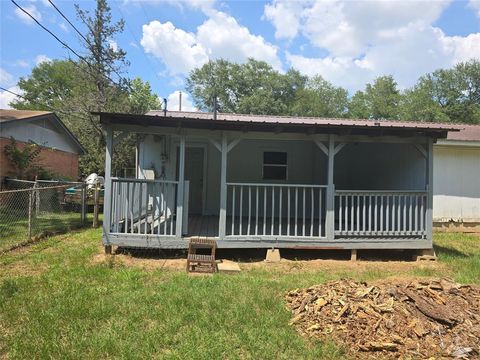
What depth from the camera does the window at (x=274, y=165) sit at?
10.8 meters

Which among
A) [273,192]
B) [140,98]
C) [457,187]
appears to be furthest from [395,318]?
[140,98]

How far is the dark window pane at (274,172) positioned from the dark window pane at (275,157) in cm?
14

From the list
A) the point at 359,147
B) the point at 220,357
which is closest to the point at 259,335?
the point at 220,357

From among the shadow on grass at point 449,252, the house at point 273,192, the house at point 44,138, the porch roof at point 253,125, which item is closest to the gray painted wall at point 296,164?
the house at point 273,192

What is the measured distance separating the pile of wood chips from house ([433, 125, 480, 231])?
7.20 m

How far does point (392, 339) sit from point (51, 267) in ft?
17.2

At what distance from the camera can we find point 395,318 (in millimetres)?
3852

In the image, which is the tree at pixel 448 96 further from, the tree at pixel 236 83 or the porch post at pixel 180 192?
the porch post at pixel 180 192

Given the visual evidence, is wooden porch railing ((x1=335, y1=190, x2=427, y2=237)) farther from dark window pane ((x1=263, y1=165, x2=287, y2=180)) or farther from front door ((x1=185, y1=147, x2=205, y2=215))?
front door ((x1=185, y1=147, x2=205, y2=215))

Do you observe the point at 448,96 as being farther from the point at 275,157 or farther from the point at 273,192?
the point at 273,192

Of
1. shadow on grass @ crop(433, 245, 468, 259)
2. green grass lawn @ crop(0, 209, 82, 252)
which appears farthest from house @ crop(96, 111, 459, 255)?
green grass lawn @ crop(0, 209, 82, 252)

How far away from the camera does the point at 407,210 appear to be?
8.12 metres

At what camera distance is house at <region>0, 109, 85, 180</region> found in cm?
1496

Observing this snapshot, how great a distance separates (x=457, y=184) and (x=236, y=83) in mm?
40125
